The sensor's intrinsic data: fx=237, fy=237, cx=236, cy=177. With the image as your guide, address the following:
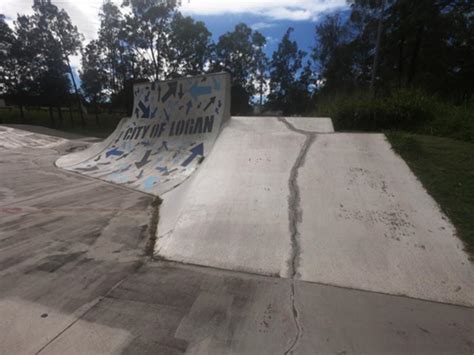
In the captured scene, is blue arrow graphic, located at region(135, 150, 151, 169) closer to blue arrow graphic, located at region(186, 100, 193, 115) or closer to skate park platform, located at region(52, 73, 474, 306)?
skate park platform, located at region(52, 73, 474, 306)

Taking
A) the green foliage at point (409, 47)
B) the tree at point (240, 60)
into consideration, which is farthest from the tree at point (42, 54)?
the green foliage at point (409, 47)

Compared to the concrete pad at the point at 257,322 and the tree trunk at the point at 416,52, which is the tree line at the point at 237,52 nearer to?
the tree trunk at the point at 416,52

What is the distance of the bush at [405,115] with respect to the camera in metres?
6.51

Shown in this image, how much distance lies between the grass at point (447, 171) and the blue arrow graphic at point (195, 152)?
515 centimetres

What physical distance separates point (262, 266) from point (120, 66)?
31.8 metres

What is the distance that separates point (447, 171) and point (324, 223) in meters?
2.70

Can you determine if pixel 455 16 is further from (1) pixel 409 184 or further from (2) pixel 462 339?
(2) pixel 462 339

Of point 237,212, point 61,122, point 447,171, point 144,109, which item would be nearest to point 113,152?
point 144,109

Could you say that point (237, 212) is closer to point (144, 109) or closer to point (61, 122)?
point (144, 109)

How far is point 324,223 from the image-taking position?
351 cm

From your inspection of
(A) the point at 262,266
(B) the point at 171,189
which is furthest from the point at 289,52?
(A) the point at 262,266

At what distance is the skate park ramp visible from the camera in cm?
746

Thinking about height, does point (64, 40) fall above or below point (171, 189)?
above

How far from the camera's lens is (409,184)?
13.5ft
